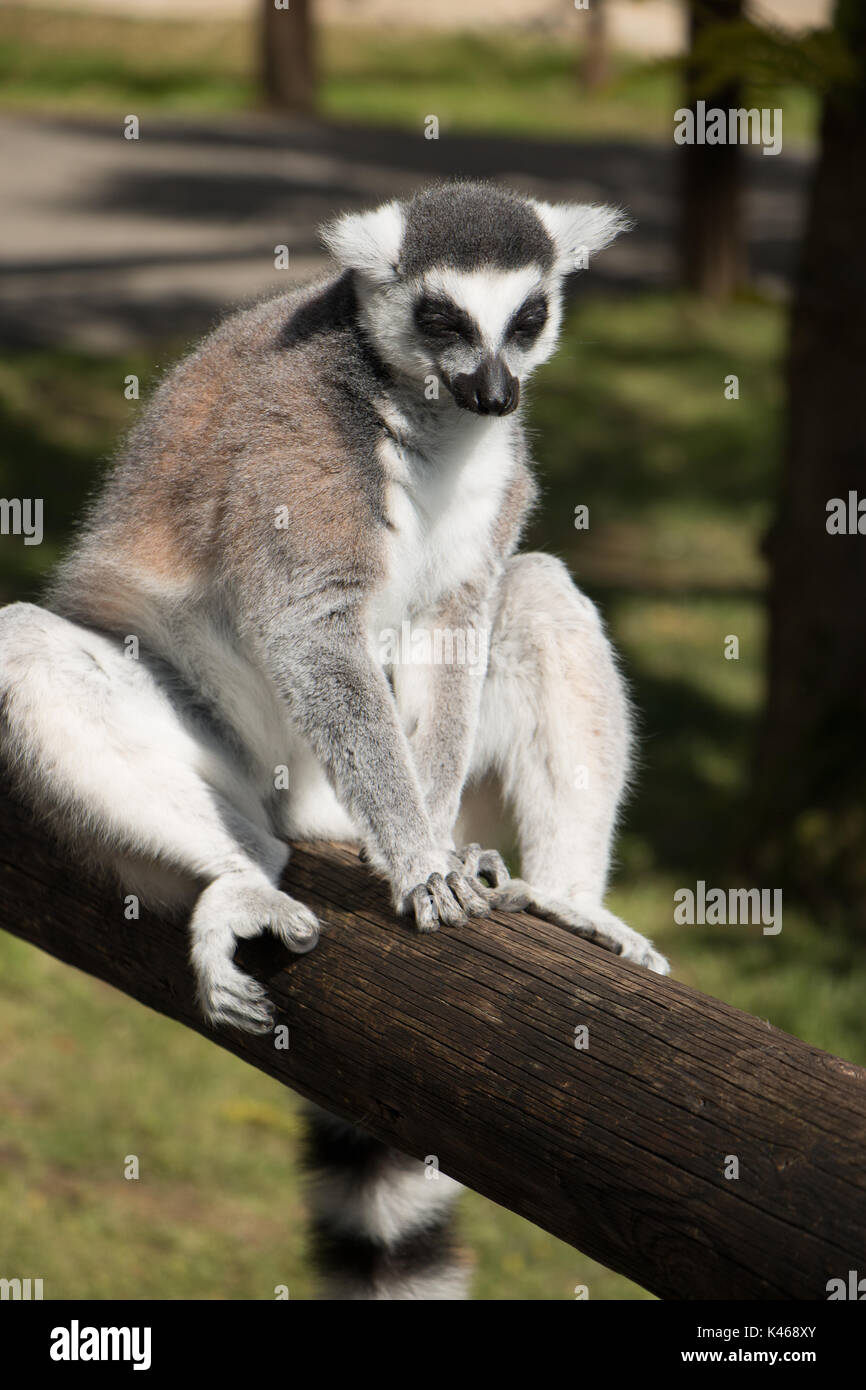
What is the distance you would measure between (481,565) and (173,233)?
36.0ft

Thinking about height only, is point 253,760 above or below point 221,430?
below

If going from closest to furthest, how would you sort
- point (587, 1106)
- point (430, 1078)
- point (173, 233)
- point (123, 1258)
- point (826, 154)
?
point (587, 1106) < point (430, 1078) < point (123, 1258) < point (826, 154) < point (173, 233)

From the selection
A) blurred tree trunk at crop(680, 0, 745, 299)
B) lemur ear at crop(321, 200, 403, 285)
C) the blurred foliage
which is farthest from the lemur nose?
blurred tree trunk at crop(680, 0, 745, 299)

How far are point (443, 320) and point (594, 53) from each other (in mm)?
26205

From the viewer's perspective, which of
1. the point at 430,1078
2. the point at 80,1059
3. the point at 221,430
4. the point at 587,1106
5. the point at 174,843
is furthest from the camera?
the point at 80,1059

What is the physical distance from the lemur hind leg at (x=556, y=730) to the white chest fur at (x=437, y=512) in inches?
7.8

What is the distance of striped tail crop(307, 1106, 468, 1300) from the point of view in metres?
3.28

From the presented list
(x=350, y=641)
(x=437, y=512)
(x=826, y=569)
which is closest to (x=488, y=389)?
(x=437, y=512)

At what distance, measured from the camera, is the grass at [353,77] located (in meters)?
21.5

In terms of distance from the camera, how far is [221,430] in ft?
11.1

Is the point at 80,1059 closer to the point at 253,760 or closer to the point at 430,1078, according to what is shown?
the point at 253,760

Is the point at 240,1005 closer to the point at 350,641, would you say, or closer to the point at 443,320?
the point at 350,641

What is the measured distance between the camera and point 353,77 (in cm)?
2672

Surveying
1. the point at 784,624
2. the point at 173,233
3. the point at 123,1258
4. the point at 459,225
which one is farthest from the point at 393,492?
the point at 173,233
